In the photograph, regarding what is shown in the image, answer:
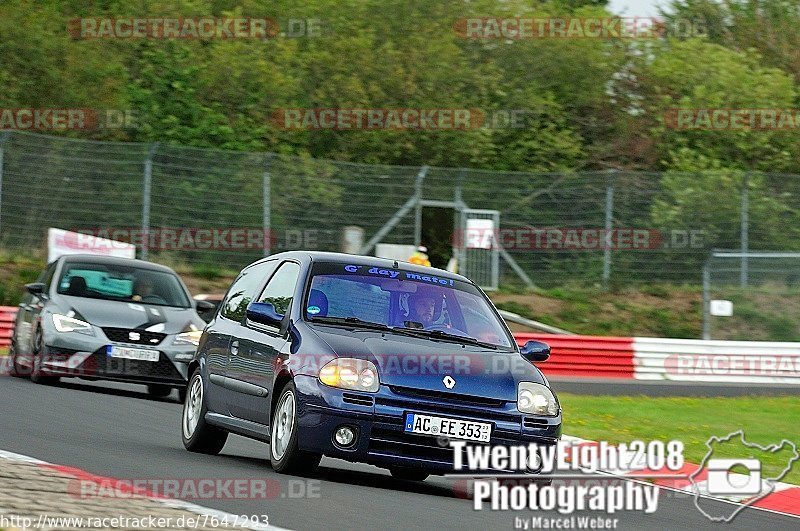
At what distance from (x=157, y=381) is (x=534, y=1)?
38.1 metres

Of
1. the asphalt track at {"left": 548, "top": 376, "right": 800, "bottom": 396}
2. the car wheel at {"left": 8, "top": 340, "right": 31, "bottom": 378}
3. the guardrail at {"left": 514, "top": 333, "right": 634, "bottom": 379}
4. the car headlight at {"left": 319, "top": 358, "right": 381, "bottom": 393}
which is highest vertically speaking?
the car headlight at {"left": 319, "top": 358, "right": 381, "bottom": 393}

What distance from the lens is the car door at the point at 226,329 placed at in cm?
1053

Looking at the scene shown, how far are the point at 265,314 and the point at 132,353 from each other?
6.15 metres

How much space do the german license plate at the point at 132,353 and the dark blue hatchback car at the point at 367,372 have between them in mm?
4783

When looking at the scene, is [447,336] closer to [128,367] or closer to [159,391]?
[128,367]

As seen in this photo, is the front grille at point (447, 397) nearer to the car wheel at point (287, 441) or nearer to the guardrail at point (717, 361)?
the car wheel at point (287, 441)

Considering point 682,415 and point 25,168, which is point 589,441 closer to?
point 682,415

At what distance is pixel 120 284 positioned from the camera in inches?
661

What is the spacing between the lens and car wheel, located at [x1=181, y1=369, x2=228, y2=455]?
10.7 m

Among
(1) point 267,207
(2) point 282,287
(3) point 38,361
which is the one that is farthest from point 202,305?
(1) point 267,207

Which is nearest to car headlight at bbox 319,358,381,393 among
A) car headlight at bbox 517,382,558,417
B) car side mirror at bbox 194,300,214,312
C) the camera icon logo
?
car headlight at bbox 517,382,558,417

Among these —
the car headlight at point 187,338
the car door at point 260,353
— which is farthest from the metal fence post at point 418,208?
the car door at point 260,353

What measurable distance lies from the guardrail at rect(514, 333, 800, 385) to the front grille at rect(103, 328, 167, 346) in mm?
10563

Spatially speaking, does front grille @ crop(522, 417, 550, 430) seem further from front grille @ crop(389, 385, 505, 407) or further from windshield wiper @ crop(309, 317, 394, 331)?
windshield wiper @ crop(309, 317, 394, 331)
